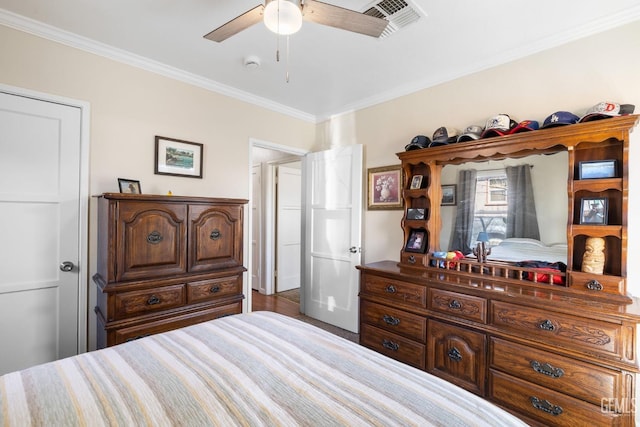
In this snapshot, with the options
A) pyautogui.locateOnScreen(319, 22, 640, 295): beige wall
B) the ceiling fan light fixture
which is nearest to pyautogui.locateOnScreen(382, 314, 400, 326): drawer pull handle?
pyautogui.locateOnScreen(319, 22, 640, 295): beige wall

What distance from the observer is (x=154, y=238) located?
2072 millimetres

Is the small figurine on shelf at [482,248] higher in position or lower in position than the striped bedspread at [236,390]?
higher

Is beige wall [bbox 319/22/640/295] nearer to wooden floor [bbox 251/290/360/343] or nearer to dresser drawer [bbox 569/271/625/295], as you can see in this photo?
dresser drawer [bbox 569/271/625/295]

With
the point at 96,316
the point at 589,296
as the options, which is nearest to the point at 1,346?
the point at 96,316

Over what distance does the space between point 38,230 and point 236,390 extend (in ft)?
6.96

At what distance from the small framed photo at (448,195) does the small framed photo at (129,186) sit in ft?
8.47

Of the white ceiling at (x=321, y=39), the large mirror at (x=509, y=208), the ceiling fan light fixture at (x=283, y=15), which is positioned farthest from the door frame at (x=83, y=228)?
the large mirror at (x=509, y=208)

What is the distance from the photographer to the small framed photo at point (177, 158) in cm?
254

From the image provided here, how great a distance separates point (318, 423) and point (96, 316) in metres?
2.25

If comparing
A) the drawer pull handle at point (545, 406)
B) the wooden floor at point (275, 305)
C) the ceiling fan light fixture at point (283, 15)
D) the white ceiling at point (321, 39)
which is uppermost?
the white ceiling at point (321, 39)

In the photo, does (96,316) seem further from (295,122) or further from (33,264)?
(295,122)

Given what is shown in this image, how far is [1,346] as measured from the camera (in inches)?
75.4

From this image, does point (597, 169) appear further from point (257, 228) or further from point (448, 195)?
point (257, 228)

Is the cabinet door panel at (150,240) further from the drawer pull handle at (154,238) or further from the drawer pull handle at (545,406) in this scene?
the drawer pull handle at (545,406)
